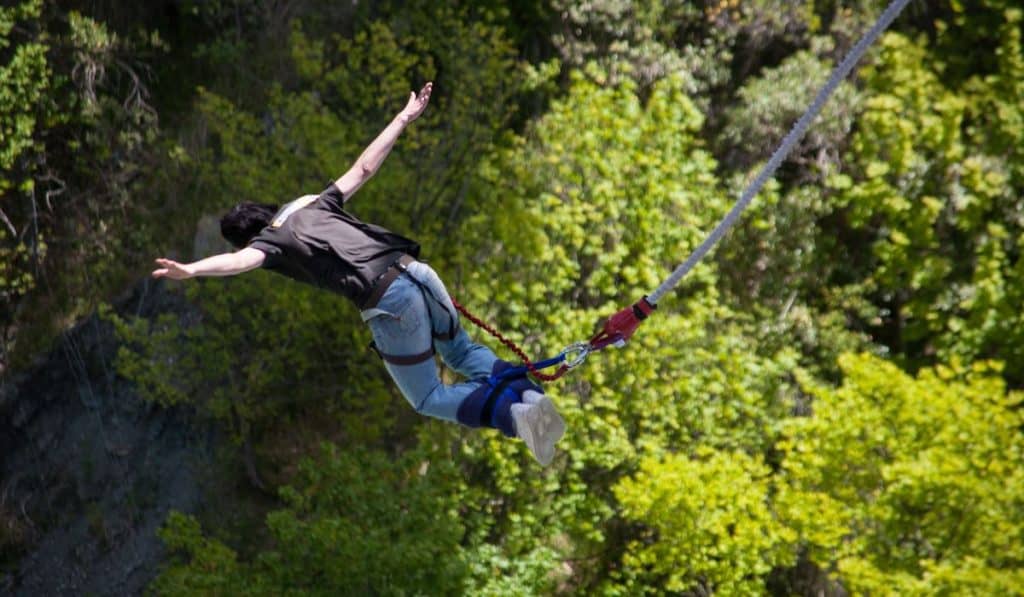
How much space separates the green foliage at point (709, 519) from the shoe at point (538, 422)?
4469 mm

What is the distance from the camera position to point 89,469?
12242 millimetres

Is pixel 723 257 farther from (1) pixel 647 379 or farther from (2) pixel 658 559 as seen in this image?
(2) pixel 658 559

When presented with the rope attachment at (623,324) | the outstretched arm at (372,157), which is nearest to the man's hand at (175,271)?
the outstretched arm at (372,157)

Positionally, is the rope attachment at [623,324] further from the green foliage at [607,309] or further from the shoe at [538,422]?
the green foliage at [607,309]

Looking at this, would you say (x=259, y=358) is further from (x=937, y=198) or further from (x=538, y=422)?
(x=538, y=422)

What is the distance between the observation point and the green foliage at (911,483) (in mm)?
8289

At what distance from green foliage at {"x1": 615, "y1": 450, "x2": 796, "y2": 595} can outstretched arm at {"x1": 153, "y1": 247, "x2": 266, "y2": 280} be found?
5182 millimetres

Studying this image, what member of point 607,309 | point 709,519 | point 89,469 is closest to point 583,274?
point 607,309

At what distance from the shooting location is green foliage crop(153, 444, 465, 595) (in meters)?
8.40

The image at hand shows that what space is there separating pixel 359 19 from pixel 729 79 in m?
3.97

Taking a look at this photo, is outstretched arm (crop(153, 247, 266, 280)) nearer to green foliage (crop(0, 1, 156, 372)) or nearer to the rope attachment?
the rope attachment

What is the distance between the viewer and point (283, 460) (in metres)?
12.4

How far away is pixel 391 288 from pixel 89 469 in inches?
335

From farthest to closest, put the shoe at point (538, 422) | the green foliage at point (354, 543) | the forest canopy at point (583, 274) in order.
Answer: the forest canopy at point (583, 274)
the green foliage at point (354, 543)
the shoe at point (538, 422)
